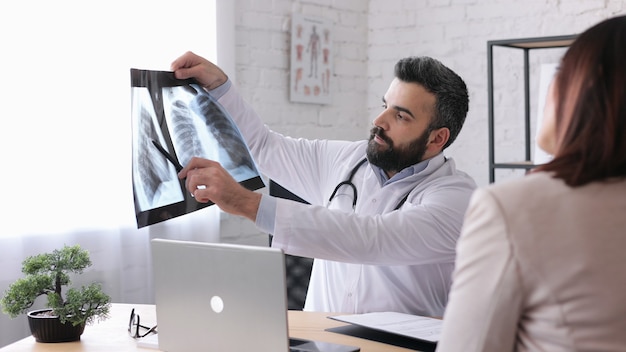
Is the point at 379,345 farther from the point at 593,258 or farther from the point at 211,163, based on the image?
the point at 593,258

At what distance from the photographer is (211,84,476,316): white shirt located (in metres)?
2.01

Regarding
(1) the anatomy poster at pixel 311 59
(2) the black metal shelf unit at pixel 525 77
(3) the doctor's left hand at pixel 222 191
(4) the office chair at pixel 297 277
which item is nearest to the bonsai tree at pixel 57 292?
(3) the doctor's left hand at pixel 222 191

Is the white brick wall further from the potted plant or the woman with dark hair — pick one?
the woman with dark hair

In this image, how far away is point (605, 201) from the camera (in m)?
0.96

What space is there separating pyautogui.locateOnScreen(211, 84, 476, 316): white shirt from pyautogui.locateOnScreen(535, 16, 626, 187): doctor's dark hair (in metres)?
1.05

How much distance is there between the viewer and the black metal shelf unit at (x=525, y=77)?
11.2 ft

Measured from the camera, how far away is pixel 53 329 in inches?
74.0

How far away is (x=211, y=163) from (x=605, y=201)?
1185mm

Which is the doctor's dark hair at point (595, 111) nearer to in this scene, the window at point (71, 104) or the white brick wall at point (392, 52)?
the window at point (71, 104)

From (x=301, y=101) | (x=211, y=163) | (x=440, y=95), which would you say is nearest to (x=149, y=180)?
(x=211, y=163)

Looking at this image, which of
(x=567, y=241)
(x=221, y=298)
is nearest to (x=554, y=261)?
(x=567, y=241)

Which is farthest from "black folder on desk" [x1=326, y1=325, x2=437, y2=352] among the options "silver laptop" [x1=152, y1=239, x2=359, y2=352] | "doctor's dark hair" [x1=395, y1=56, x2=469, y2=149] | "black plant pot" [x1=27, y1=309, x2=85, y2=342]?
"doctor's dark hair" [x1=395, y1=56, x2=469, y2=149]

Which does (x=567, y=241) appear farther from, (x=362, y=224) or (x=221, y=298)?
(x=362, y=224)

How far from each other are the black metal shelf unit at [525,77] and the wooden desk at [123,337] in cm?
171
